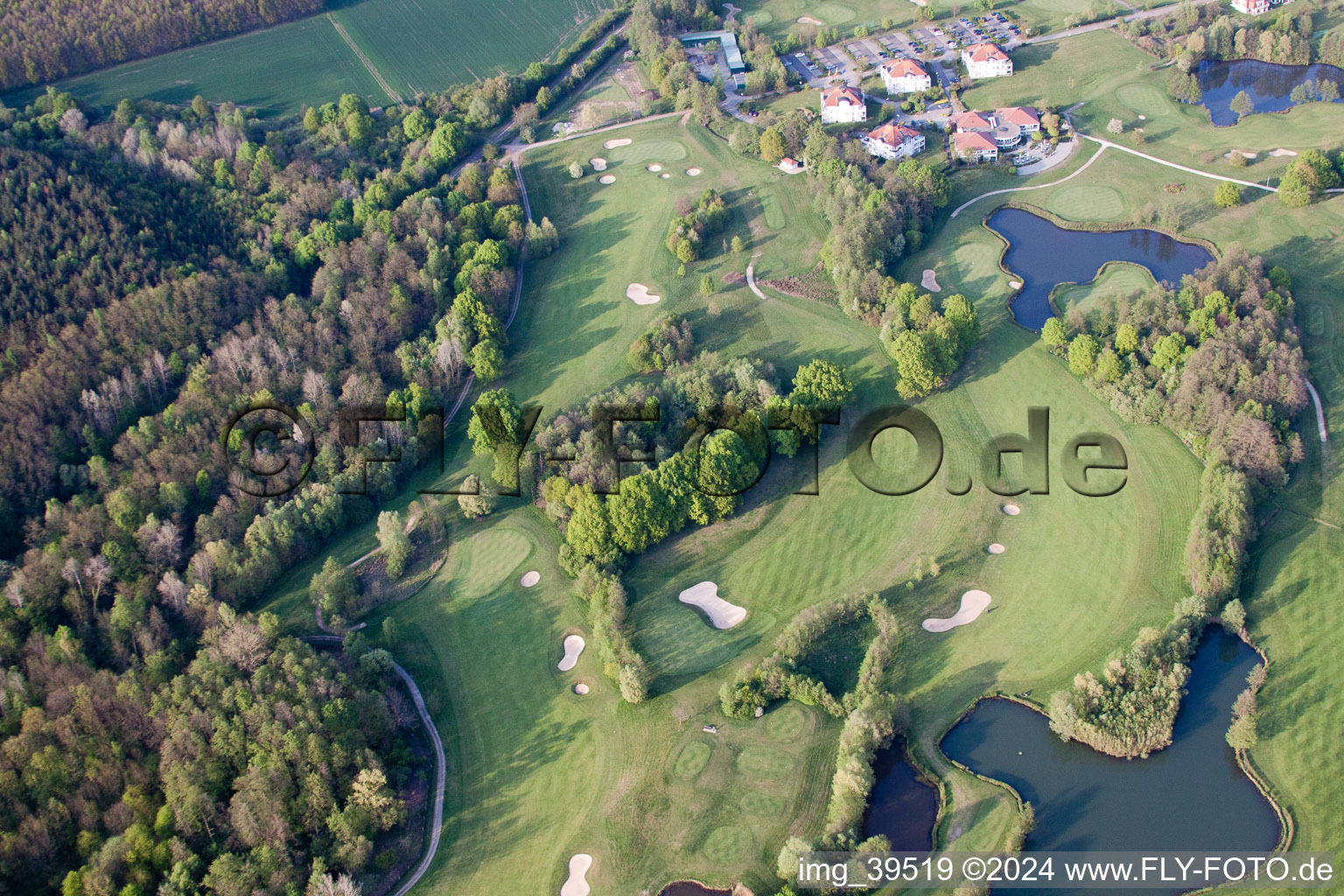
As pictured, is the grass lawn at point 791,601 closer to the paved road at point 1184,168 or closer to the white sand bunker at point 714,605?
the white sand bunker at point 714,605

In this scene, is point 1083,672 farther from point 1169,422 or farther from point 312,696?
point 312,696

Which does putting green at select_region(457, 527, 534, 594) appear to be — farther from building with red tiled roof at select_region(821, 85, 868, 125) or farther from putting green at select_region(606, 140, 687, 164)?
building with red tiled roof at select_region(821, 85, 868, 125)

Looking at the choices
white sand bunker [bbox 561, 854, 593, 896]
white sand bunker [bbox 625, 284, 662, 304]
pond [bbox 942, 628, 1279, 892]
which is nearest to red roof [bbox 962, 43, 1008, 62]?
white sand bunker [bbox 625, 284, 662, 304]

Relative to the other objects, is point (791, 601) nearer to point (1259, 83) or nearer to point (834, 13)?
point (1259, 83)

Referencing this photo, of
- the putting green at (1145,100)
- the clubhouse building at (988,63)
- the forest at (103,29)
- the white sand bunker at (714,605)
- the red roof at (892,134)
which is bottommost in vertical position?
the white sand bunker at (714,605)

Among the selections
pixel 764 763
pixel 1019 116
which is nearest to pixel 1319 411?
pixel 1019 116

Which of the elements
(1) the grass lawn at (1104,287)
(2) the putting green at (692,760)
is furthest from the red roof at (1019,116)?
(2) the putting green at (692,760)
